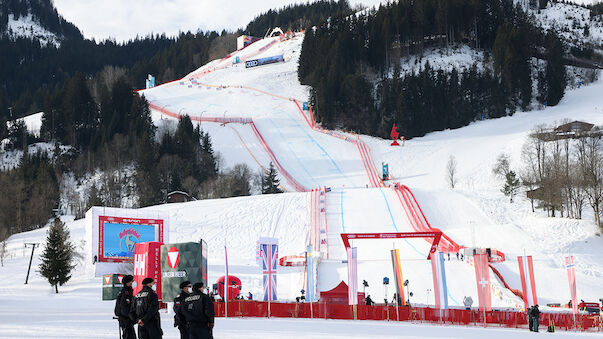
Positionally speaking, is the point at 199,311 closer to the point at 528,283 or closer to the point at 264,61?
the point at 528,283

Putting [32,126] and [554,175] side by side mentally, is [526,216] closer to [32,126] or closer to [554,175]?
[554,175]

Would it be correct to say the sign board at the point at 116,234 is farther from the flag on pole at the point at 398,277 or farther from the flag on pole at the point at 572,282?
the flag on pole at the point at 572,282

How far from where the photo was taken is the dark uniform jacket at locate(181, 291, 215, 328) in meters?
7.52

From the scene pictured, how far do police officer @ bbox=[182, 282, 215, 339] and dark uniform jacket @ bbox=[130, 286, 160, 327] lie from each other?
0.35 metres

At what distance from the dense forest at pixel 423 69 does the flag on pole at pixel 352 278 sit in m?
38.8

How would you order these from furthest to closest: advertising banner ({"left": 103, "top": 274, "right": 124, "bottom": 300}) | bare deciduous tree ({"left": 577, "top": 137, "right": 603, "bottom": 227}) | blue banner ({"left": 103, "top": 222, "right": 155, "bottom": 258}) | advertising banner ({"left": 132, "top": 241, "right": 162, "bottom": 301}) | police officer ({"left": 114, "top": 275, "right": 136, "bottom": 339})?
bare deciduous tree ({"left": 577, "top": 137, "right": 603, "bottom": 227}) < blue banner ({"left": 103, "top": 222, "right": 155, "bottom": 258}) < advertising banner ({"left": 103, "top": 274, "right": 124, "bottom": 300}) < advertising banner ({"left": 132, "top": 241, "right": 162, "bottom": 301}) < police officer ({"left": 114, "top": 275, "right": 136, "bottom": 339})

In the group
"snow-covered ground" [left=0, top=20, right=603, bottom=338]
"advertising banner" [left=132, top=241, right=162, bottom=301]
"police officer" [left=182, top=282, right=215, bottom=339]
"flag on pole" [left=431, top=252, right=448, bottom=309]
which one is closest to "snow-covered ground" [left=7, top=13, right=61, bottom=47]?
"snow-covered ground" [left=0, top=20, right=603, bottom=338]

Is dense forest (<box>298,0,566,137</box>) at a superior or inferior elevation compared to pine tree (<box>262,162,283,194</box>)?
superior

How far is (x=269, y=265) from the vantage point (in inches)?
698

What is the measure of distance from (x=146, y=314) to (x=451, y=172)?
3649cm

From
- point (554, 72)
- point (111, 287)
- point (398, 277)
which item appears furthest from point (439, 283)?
point (554, 72)

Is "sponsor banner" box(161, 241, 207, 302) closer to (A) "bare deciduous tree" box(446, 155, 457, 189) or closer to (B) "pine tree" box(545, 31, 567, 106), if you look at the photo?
(A) "bare deciduous tree" box(446, 155, 457, 189)

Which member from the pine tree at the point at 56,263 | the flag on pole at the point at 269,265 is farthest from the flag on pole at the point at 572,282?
the pine tree at the point at 56,263

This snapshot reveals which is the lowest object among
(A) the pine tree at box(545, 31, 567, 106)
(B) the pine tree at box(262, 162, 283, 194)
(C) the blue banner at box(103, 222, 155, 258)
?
(C) the blue banner at box(103, 222, 155, 258)
